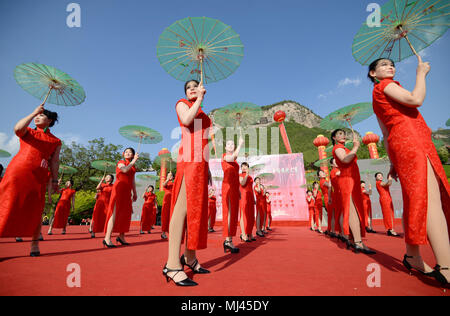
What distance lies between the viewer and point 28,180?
9.50ft

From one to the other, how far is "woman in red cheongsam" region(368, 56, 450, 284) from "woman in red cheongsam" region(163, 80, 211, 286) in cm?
176

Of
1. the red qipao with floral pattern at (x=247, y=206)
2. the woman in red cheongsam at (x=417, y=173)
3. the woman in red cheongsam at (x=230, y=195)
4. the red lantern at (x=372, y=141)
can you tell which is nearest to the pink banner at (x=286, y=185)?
the red qipao with floral pattern at (x=247, y=206)

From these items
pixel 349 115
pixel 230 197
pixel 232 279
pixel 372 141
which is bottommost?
pixel 232 279

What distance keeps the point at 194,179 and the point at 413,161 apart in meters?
1.91

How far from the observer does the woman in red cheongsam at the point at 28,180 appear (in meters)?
2.73

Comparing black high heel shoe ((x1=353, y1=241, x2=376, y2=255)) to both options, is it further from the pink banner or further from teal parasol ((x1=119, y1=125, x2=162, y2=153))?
the pink banner

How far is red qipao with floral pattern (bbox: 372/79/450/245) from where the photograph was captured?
174 cm

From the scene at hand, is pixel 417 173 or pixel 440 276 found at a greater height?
pixel 417 173

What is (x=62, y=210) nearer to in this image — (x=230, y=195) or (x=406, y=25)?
(x=230, y=195)

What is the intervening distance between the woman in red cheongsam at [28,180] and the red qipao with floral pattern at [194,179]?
2.29 m

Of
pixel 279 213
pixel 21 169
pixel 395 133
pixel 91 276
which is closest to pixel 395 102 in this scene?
pixel 395 133

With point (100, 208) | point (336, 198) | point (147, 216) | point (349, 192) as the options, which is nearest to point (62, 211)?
point (100, 208)

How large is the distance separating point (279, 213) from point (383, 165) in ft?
25.2

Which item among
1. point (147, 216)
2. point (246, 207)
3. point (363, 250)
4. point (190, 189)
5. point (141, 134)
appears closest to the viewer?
point (190, 189)
